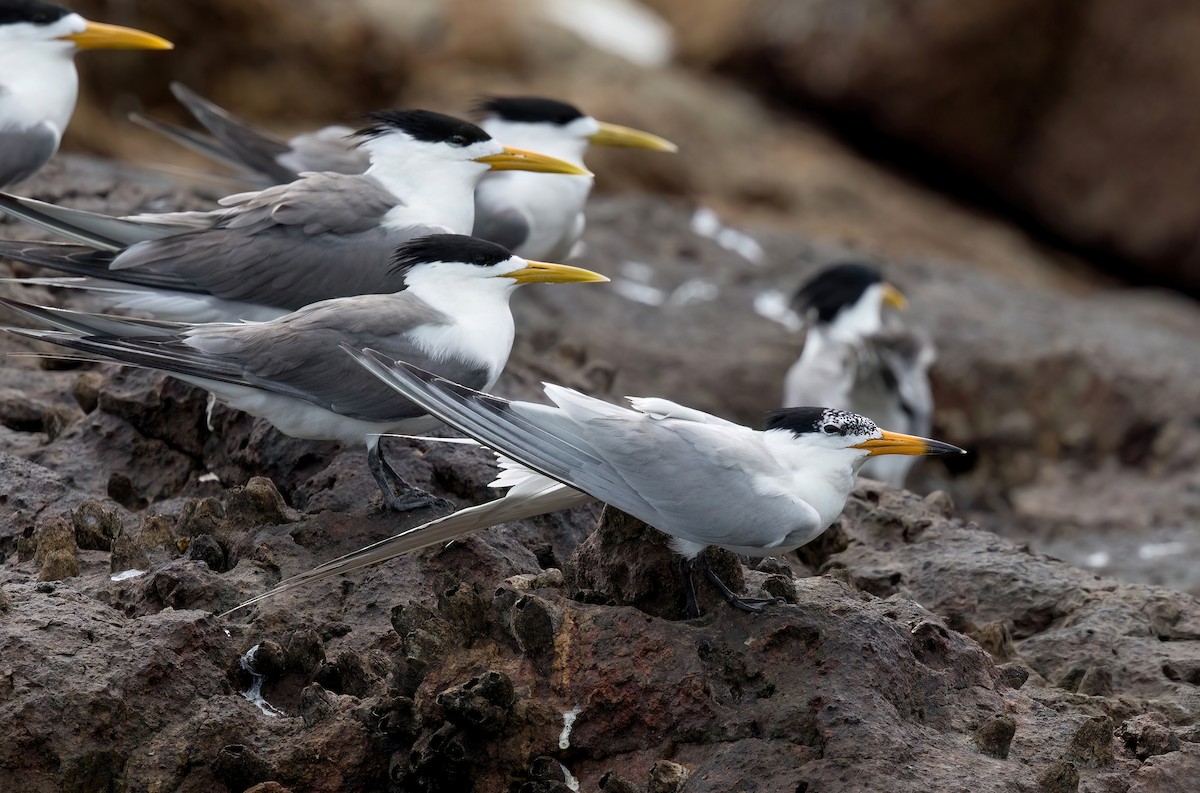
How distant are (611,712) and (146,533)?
5.07 ft

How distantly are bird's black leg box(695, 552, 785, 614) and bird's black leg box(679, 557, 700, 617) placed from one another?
30 mm

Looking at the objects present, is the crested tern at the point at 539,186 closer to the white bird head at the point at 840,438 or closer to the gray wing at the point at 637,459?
the white bird head at the point at 840,438

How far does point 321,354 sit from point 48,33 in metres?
3.57

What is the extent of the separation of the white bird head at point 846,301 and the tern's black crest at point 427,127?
3.16m

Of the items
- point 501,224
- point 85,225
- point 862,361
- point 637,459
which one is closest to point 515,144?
point 501,224

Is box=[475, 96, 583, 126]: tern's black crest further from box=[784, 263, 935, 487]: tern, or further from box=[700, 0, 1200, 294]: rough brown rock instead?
box=[700, 0, 1200, 294]: rough brown rock

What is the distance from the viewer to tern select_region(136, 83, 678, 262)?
7.27 meters

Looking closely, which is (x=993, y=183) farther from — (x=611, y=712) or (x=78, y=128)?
(x=611, y=712)

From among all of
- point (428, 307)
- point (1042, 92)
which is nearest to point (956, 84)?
point (1042, 92)

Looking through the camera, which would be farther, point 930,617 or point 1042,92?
point 1042,92

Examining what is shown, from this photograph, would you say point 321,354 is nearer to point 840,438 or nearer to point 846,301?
point 840,438

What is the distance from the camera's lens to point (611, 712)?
12.8ft

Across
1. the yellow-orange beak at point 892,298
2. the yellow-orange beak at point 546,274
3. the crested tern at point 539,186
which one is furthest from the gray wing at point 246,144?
the yellow-orange beak at point 892,298

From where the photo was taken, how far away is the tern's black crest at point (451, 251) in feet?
17.0
